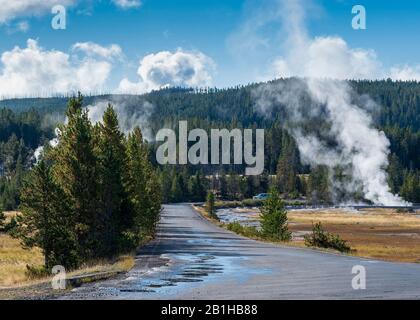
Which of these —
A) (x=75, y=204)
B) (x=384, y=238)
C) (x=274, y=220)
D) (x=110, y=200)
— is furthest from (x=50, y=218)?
(x=384, y=238)

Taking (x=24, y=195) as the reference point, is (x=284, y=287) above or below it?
below

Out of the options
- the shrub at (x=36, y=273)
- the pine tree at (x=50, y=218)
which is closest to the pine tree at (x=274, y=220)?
the pine tree at (x=50, y=218)

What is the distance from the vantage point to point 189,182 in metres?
174

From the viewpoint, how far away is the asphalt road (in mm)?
18484

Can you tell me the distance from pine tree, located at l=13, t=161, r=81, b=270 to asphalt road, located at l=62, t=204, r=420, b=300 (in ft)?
17.1

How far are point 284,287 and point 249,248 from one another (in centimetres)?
1852

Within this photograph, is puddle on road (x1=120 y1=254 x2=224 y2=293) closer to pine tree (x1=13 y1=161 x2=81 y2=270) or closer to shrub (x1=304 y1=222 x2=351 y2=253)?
pine tree (x1=13 y1=161 x2=81 y2=270)

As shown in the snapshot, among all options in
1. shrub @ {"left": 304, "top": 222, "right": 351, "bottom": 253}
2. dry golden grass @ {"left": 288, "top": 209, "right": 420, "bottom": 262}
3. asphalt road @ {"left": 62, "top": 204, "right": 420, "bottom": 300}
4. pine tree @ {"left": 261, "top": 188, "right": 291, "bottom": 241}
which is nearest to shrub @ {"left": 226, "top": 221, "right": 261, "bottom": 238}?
pine tree @ {"left": 261, "top": 188, "right": 291, "bottom": 241}

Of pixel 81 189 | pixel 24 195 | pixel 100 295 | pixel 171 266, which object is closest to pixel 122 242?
pixel 81 189

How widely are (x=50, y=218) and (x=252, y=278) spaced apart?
54.9 ft

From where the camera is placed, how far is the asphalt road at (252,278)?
18484mm

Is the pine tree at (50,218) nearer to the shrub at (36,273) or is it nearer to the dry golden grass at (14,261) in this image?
the shrub at (36,273)
